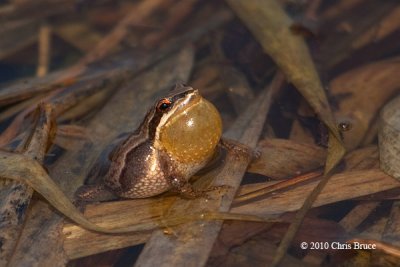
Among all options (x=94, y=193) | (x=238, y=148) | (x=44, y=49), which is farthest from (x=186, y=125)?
(x=44, y=49)

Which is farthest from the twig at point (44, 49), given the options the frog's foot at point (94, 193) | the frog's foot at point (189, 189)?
the frog's foot at point (189, 189)

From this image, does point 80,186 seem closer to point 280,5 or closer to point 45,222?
point 45,222

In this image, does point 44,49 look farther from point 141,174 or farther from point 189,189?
point 189,189

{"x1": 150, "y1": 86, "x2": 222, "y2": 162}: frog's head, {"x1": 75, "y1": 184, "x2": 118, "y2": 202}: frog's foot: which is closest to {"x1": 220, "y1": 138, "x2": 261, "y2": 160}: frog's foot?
Answer: {"x1": 150, "y1": 86, "x2": 222, "y2": 162}: frog's head

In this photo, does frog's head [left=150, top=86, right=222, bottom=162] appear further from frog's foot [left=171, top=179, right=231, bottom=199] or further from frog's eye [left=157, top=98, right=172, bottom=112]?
frog's foot [left=171, top=179, right=231, bottom=199]

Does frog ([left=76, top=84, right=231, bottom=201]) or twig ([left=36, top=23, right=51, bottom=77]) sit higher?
twig ([left=36, top=23, right=51, bottom=77])

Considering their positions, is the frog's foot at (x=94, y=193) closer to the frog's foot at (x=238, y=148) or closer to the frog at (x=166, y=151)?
the frog at (x=166, y=151)

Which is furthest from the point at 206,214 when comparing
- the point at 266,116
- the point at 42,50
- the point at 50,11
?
the point at 50,11
